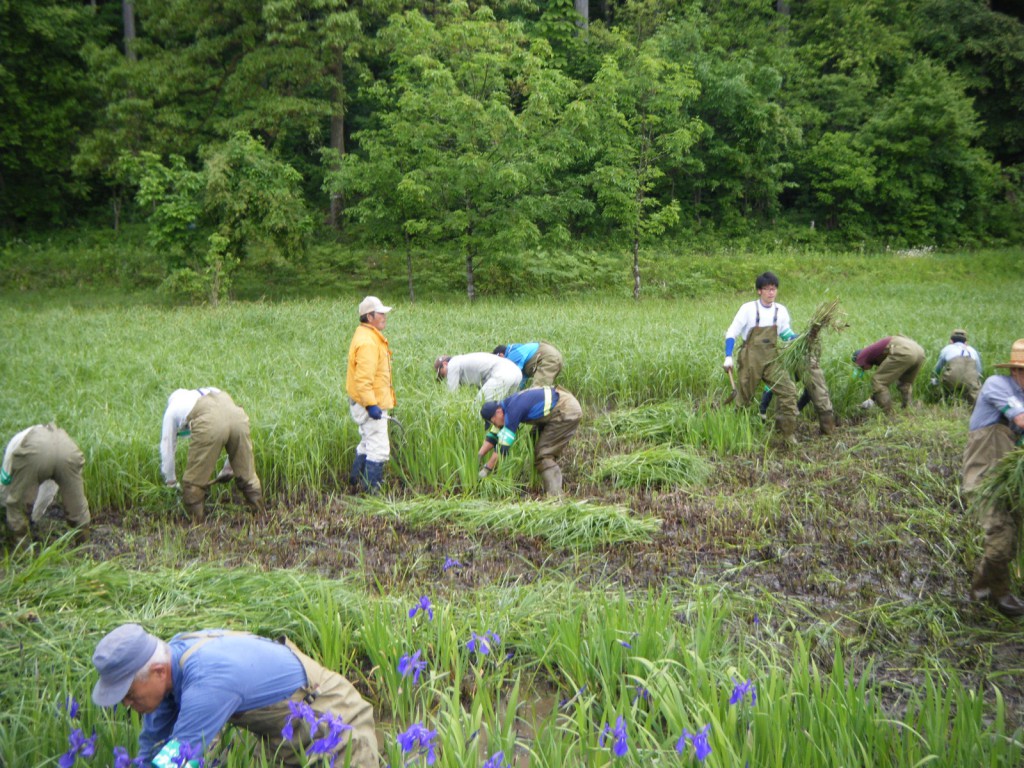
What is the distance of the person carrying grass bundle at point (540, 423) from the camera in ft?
21.3

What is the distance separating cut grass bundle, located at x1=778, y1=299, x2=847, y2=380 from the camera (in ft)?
26.0

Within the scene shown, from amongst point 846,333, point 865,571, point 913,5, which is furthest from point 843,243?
point 865,571

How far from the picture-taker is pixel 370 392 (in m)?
6.70

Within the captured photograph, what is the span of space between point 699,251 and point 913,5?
13.3 meters

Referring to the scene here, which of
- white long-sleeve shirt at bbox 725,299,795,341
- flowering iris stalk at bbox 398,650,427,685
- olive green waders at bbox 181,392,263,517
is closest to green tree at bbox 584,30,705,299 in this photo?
white long-sleeve shirt at bbox 725,299,795,341

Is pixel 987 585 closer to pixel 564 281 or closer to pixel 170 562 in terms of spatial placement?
pixel 170 562

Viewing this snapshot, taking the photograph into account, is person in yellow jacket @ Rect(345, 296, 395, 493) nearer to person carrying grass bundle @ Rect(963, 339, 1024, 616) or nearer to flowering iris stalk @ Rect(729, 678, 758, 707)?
flowering iris stalk @ Rect(729, 678, 758, 707)

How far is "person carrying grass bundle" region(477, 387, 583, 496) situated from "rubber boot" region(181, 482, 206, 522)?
2.23 metres

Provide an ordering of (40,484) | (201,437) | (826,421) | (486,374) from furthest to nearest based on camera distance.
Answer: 1. (826,421)
2. (486,374)
3. (201,437)
4. (40,484)

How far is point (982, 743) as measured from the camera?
286cm

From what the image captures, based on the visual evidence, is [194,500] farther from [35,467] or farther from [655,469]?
[655,469]

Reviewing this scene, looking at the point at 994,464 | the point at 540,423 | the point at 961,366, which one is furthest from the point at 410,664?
the point at 961,366

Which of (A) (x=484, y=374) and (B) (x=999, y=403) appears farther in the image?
(A) (x=484, y=374)

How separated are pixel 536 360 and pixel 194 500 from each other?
3551mm
